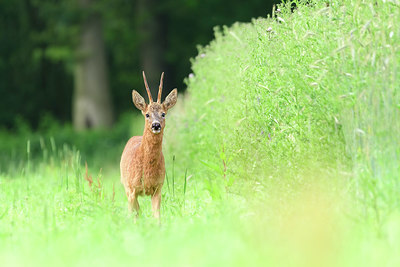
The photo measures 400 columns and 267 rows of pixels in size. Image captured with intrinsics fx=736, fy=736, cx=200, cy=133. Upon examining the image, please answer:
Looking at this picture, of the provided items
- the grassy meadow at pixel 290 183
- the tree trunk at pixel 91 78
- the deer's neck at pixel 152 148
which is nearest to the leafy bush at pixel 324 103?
the grassy meadow at pixel 290 183

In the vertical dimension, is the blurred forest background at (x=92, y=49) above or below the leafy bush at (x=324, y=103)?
above

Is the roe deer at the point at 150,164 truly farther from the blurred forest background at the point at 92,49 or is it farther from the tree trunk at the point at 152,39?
the tree trunk at the point at 152,39

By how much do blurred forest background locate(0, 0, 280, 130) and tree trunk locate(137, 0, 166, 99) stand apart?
0.12 ft

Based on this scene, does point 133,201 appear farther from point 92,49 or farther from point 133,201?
point 92,49

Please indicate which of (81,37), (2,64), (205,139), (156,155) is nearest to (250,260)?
(156,155)

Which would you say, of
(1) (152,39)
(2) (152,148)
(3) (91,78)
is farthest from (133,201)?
(1) (152,39)

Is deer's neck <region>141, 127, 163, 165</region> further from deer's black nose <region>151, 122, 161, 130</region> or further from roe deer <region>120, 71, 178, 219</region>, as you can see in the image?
deer's black nose <region>151, 122, 161, 130</region>

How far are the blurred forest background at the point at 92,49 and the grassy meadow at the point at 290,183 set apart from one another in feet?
53.7

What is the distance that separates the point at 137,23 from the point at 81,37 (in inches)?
92.1

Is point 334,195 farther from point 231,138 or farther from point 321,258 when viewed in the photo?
point 231,138

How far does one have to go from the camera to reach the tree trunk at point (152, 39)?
2605 centimetres

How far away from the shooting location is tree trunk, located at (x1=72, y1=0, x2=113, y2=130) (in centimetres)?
2436

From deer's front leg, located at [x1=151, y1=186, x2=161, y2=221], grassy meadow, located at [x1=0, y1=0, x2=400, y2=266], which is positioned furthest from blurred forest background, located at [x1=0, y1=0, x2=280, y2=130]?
deer's front leg, located at [x1=151, y1=186, x2=161, y2=221]

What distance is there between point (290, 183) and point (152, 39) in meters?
20.5
